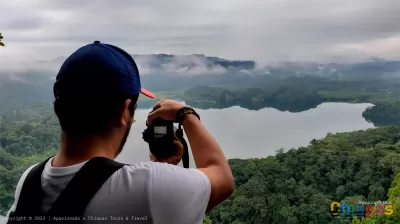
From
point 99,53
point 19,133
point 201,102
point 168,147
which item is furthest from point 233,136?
point 99,53

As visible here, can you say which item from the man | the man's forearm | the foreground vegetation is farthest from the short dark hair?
the foreground vegetation

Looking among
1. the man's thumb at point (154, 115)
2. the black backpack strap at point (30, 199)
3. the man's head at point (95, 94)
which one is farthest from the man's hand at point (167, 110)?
the black backpack strap at point (30, 199)

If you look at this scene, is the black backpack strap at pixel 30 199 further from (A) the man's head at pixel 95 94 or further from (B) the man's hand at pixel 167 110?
(B) the man's hand at pixel 167 110

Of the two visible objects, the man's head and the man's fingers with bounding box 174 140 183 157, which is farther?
the man's fingers with bounding box 174 140 183 157

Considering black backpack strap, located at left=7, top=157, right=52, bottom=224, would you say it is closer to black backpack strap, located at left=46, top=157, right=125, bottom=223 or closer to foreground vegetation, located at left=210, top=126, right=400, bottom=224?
black backpack strap, located at left=46, top=157, right=125, bottom=223

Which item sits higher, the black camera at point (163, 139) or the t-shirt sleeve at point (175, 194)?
the black camera at point (163, 139)

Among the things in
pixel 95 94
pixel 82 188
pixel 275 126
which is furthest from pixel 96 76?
pixel 275 126
